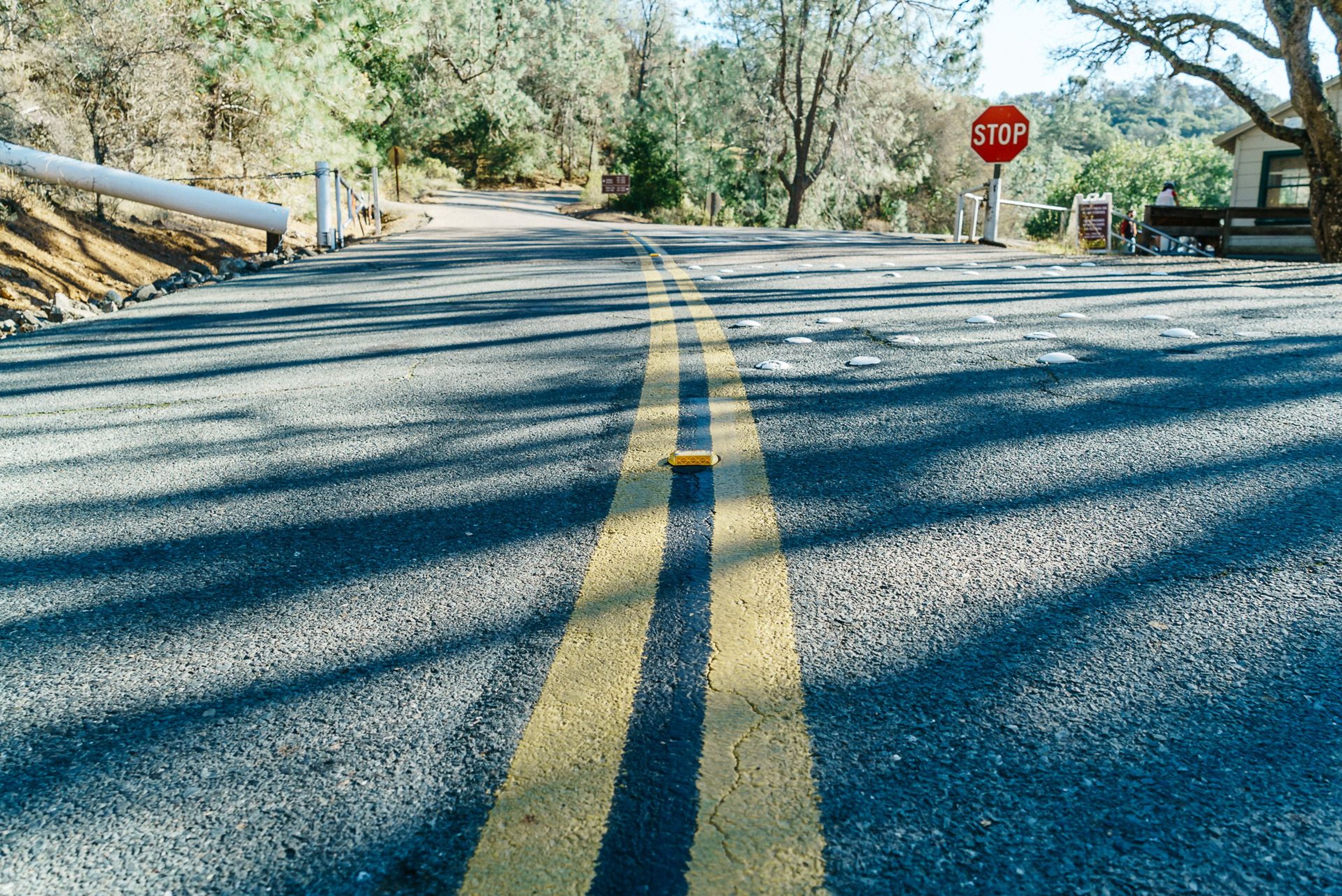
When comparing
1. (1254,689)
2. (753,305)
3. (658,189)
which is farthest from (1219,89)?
(658,189)

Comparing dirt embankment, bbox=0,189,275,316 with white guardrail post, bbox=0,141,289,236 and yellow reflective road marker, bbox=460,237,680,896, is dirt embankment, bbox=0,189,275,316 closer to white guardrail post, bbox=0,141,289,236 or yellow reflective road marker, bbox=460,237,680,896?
white guardrail post, bbox=0,141,289,236

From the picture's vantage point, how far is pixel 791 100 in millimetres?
44594

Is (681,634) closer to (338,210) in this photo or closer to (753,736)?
(753,736)

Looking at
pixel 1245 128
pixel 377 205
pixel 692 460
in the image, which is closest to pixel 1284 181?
pixel 1245 128

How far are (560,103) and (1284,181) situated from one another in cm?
6151

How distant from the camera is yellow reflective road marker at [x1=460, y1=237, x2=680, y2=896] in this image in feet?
4.93

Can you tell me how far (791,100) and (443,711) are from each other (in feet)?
150

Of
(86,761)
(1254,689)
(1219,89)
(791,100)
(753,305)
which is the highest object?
(791,100)

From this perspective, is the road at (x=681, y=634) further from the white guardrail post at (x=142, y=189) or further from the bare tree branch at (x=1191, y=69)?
the bare tree branch at (x=1191, y=69)

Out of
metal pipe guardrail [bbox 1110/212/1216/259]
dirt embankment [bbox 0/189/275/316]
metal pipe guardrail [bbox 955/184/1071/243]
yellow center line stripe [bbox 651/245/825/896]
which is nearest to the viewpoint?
yellow center line stripe [bbox 651/245/825/896]

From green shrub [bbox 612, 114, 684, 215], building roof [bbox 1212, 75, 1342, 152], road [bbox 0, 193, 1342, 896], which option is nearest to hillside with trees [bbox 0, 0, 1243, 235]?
green shrub [bbox 612, 114, 684, 215]

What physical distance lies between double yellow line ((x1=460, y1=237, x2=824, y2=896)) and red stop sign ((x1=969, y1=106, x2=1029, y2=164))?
17317mm

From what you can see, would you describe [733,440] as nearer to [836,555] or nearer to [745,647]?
[836,555]

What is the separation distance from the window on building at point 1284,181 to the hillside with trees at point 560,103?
424 cm
